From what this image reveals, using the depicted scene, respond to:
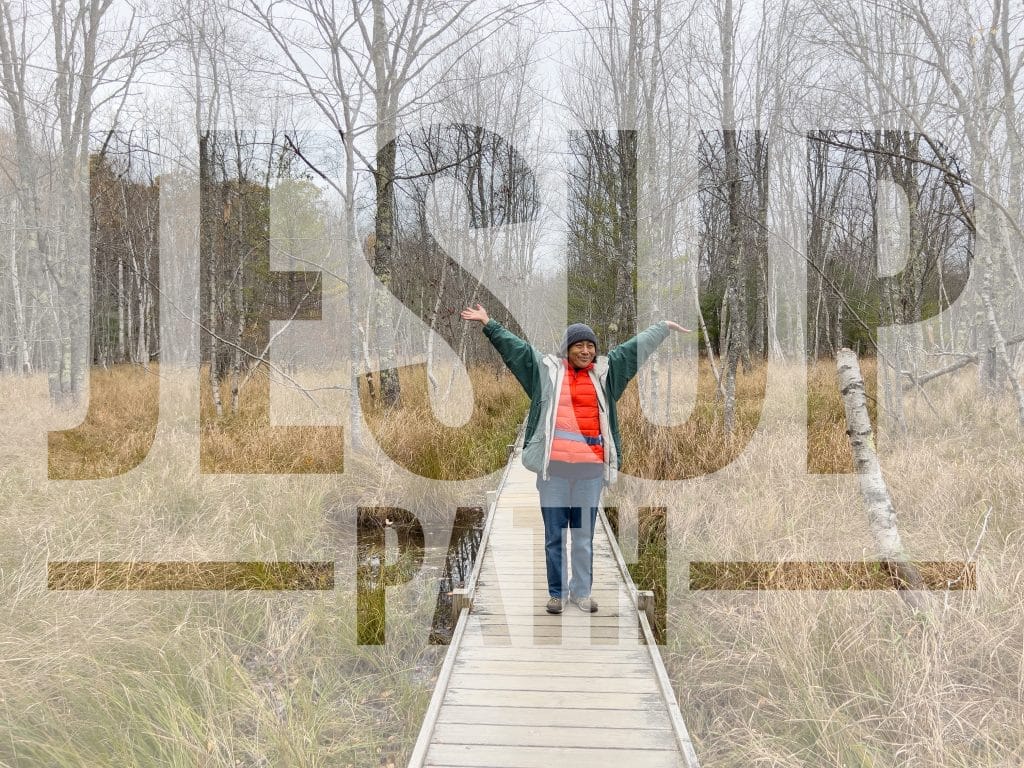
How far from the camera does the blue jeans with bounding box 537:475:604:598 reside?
12.2 feet

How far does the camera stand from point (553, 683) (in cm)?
307

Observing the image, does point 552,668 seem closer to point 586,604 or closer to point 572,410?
point 586,604

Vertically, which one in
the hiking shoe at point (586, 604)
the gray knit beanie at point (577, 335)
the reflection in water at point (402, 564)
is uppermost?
the gray knit beanie at point (577, 335)

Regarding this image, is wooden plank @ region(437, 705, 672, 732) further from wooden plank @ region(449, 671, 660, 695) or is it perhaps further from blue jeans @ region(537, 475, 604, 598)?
blue jeans @ region(537, 475, 604, 598)

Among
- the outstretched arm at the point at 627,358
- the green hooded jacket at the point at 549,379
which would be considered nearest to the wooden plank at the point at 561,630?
the green hooded jacket at the point at 549,379

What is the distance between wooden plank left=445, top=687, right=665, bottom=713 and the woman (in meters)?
1.02

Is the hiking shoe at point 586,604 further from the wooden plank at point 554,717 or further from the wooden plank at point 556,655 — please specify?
the wooden plank at point 554,717

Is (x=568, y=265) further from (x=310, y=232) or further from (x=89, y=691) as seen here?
(x=89, y=691)

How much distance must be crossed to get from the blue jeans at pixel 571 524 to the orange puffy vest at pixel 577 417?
0.20 m

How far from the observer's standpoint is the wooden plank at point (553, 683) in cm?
301

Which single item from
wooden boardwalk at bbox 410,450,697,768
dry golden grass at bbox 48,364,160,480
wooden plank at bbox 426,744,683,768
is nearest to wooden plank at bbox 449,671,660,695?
wooden boardwalk at bbox 410,450,697,768

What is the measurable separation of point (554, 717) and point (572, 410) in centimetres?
163

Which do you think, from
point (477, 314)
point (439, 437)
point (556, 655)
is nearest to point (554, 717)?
point (556, 655)

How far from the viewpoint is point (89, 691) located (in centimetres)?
282
